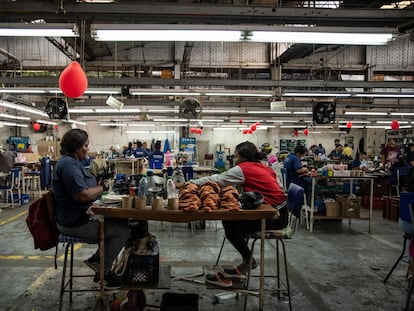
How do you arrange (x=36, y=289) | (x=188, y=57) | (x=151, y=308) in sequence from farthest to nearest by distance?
(x=188, y=57)
(x=36, y=289)
(x=151, y=308)

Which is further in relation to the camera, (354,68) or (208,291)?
(354,68)

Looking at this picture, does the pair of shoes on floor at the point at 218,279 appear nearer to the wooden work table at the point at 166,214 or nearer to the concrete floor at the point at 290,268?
the concrete floor at the point at 290,268

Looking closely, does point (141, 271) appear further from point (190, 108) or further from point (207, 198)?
point (190, 108)

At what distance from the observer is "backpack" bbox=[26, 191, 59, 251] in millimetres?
2631

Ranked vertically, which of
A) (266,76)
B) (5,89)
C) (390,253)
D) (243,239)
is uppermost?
(266,76)

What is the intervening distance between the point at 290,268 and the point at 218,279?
4.95 ft

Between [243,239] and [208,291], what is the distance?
746 millimetres

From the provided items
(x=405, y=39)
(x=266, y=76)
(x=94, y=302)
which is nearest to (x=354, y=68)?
(x=405, y=39)

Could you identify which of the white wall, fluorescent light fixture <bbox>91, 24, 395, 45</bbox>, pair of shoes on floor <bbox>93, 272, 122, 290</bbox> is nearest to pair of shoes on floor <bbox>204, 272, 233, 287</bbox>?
pair of shoes on floor <bbox>93, 272, 122, 290</bbox>

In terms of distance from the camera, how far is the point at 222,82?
8078mm

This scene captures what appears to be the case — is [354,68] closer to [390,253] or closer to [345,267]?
[390,253]

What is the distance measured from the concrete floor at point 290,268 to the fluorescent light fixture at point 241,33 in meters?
2.65

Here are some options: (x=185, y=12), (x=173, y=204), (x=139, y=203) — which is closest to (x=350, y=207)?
(x=185, y=12)

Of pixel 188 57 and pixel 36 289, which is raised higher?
pixel 188 57
